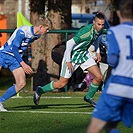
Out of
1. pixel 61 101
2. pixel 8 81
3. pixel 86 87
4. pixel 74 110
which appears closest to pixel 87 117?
pixel 74 110

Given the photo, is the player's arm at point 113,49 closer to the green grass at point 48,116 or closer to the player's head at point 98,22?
the green grass at point 48,116

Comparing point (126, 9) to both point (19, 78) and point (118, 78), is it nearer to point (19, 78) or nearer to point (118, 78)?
point (118, 78)

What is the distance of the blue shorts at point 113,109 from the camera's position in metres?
7.44

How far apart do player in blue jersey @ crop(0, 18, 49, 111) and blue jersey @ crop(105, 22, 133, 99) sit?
520 centimetres

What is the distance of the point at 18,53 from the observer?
12617 mm

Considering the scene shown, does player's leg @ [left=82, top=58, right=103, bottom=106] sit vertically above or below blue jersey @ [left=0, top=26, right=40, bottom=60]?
below

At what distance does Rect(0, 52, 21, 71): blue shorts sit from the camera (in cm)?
1284

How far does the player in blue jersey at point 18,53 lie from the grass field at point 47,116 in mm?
442

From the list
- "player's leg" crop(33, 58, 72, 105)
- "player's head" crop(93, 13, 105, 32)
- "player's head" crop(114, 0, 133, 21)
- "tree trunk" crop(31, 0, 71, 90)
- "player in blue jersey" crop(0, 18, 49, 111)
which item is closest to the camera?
"player's head" crop(114, 0, 133, 21)

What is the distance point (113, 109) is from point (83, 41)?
576 centimetres

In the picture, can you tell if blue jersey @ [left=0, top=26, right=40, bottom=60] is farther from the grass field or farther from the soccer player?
the grass field

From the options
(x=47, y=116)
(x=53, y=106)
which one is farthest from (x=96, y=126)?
(x=53, y=106)

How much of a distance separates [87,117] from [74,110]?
113cm

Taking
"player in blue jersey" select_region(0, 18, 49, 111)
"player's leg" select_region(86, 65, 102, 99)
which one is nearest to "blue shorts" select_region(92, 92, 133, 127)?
"player in blue jersey" select_region(0, 18, 49, 111)
